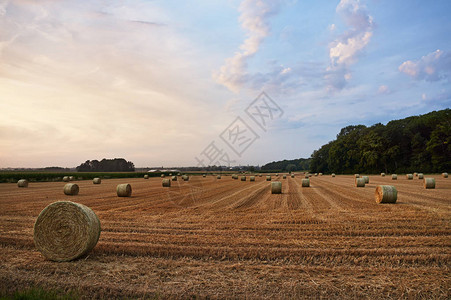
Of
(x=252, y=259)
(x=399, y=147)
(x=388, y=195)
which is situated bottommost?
(x=252, y=259)

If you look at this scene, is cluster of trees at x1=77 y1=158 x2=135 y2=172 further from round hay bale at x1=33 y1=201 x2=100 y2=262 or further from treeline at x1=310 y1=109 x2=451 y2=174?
round hay bale at x1=33 y1=201 x2=100 y2=262

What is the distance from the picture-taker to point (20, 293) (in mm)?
4762

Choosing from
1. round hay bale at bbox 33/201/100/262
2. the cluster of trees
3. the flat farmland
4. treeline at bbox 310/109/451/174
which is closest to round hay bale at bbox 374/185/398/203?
the flat farmland

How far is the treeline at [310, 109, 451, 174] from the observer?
195 feet

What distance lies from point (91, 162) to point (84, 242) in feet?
376

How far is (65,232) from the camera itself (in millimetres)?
6852

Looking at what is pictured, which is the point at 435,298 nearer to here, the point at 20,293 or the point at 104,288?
the point at 104,288

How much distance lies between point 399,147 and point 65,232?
255 feet

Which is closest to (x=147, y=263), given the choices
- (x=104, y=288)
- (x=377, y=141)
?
(x=104, y=288)

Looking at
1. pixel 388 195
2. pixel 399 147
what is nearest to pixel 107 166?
pixel 399 147

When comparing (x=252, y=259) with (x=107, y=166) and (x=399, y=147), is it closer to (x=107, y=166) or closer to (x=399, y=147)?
(x=399, y=147)

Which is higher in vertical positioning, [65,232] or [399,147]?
[399,147]

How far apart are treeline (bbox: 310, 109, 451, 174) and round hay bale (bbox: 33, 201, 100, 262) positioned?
2690 inches

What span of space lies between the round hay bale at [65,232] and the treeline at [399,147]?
224 ft
